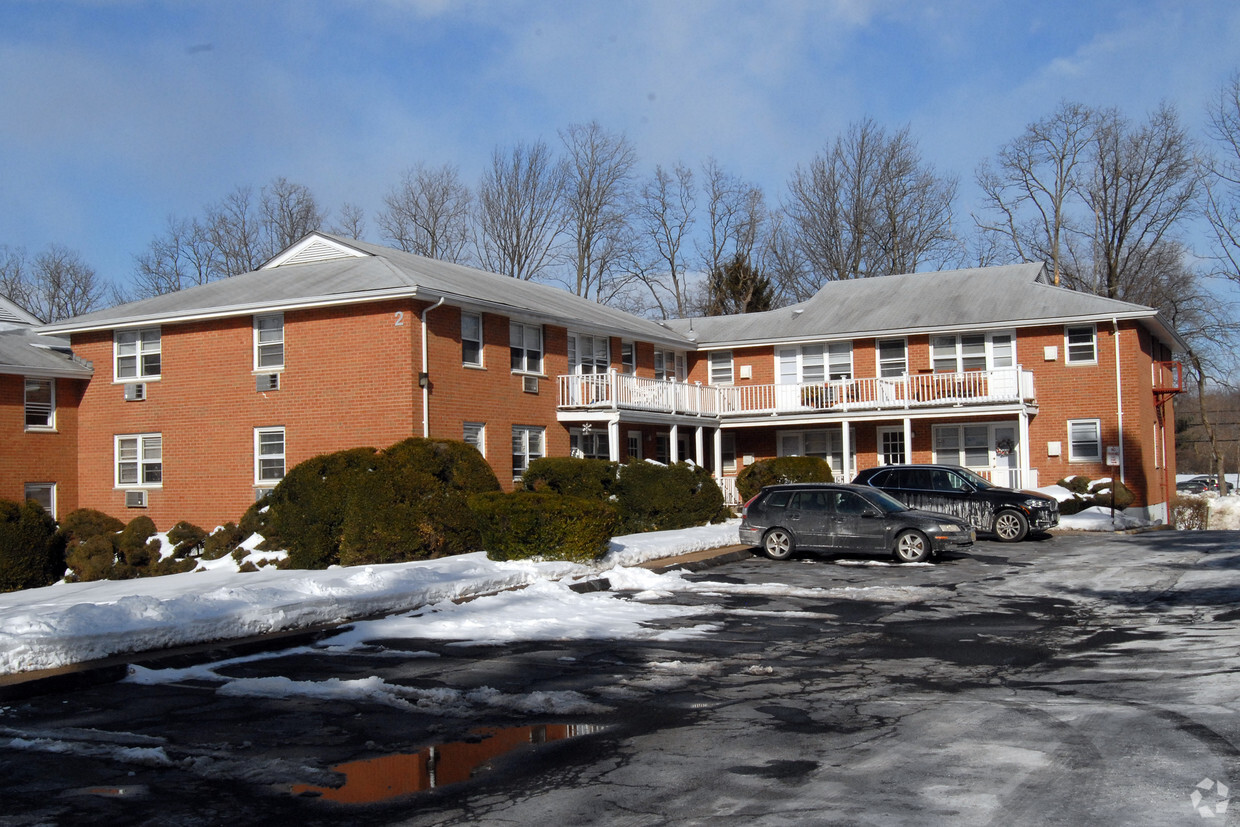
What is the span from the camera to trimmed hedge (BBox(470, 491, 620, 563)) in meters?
16.8

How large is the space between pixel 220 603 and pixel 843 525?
11516mm

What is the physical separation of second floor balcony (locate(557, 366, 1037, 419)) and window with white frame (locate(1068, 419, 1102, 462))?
1478mm

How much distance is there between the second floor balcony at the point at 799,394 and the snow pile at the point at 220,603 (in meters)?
11.4

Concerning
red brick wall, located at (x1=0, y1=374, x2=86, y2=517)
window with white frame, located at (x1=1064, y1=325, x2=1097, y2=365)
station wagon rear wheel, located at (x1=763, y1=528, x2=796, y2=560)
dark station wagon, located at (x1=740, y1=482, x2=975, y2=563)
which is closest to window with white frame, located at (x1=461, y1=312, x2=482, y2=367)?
dark station wagon, located at (x1=740, y1=482, x2=975, y2=563)

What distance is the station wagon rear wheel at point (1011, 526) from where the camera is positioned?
2300cm

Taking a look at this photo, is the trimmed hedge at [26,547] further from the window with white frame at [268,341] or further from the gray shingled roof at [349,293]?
the gray shingled roof at [349,293]

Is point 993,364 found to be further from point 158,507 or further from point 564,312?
point 158,507

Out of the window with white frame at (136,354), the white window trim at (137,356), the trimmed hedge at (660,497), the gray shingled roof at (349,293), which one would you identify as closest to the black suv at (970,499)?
the trimmed hedge at (660,497)

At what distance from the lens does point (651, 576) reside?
16.3 m

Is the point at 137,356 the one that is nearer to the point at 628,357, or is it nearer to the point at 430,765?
the point at 628,357

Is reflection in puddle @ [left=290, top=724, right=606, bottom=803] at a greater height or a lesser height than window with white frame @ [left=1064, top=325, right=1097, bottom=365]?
lesser

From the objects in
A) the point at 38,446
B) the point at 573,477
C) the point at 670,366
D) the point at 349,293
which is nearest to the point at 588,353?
the point at 670,366

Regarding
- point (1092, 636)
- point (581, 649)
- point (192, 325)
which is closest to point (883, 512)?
point (1092, 636)

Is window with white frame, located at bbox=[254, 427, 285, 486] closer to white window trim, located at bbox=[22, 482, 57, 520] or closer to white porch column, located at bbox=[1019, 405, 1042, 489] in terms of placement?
white window trim, located at bbox=[22, 482, 57, 520]
